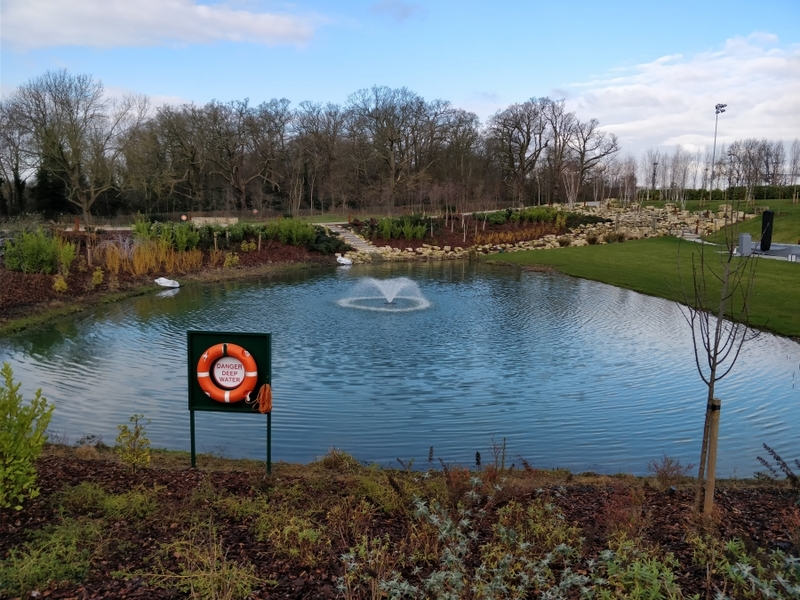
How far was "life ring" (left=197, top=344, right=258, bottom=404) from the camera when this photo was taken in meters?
4.84

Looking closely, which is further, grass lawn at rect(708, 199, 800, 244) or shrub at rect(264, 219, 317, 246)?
shrub at rect(264, 219, 317, 246)

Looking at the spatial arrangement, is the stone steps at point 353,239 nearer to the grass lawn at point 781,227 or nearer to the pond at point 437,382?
the pond at point 437,382

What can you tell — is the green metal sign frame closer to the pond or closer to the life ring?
the life ring

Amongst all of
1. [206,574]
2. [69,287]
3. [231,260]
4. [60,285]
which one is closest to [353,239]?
[231,260]

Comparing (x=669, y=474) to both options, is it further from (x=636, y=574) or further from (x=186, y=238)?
(x=186, y=238)

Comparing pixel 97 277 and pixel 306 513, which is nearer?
pixel 306 513

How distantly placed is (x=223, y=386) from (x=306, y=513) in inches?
53.9

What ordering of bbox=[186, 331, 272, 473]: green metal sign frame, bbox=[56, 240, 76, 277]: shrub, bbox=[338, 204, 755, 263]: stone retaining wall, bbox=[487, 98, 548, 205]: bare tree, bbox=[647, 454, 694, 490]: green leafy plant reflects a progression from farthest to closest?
bbox=[487, 98, 548, 205]: bare tree
bbox=[338, 204, 755, 263]: stone retaining wall
bbox=[56, 240, 76, 277]: shrub
bbox=[647, 454, 694, 490]: green leafy plant
bbox=[186, 331, 272, 473]: green metal sign frame

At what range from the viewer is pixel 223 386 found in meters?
4.91

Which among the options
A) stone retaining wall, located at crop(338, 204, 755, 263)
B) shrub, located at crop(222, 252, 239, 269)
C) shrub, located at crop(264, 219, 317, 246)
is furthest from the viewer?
stone retaining wall, located at crop(338, 204, 755, 263)

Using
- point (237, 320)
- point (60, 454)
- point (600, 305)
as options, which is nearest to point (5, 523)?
point (60, 454)

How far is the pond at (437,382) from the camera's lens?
264 inches

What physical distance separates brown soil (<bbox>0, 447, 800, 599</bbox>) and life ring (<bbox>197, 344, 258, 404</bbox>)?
666mm

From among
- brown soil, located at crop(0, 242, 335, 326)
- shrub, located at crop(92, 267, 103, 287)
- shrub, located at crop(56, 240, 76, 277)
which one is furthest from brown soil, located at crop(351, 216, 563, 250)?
shrub, located at crop(56, 240, 76, 277)
